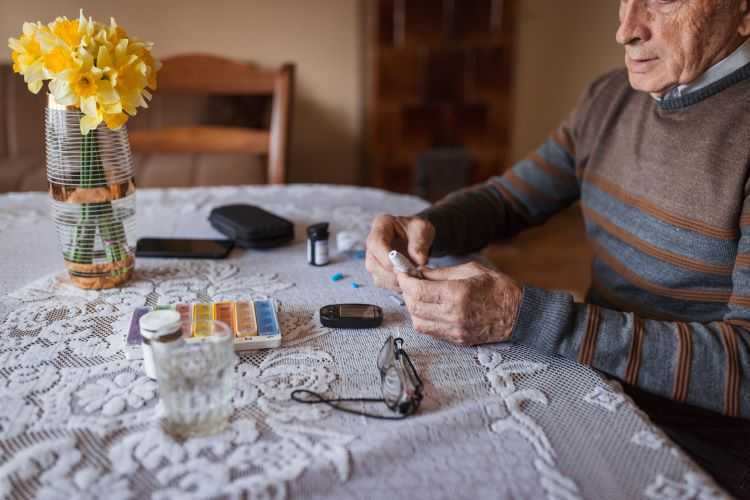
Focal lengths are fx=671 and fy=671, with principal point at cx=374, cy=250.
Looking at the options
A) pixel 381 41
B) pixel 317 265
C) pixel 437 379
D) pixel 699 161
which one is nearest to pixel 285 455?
pixel 437 379

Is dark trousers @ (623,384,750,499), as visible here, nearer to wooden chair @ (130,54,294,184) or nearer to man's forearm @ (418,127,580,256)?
man's forearm @ (418,127,580,256)

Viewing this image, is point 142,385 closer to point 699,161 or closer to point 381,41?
point 699,161

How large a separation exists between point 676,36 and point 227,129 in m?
1.26

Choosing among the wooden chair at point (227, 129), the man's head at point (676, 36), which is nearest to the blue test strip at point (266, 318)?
the man's head at point (676, 36)

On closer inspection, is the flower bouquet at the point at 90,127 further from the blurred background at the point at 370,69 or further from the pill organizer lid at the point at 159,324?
the blurred background at the point at 370,69

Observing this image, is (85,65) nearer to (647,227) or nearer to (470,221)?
(470,221)

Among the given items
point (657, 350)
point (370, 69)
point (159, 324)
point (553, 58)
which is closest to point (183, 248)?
point (159, 324)

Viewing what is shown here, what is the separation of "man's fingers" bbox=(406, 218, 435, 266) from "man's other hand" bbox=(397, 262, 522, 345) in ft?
0.68

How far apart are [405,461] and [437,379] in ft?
0.49

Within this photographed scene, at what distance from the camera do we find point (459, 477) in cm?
57

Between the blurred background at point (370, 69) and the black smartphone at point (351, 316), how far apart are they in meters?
2.32

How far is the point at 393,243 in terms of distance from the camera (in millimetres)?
1039

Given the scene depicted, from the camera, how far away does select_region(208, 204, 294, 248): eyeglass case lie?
113cm

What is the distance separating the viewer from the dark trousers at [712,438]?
2.87 feet
